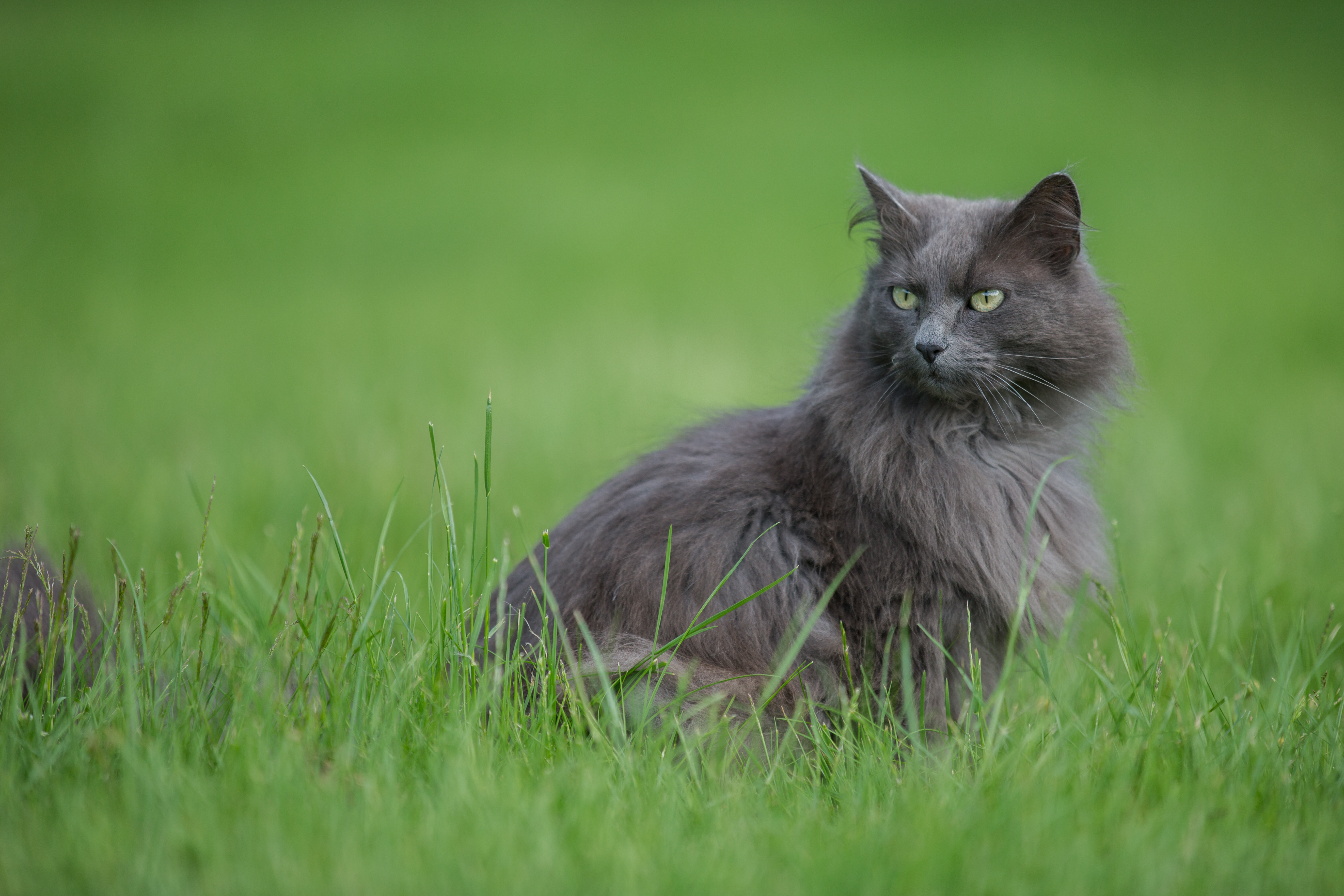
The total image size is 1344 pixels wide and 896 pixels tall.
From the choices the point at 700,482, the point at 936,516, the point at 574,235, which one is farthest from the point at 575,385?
the point at 574,235

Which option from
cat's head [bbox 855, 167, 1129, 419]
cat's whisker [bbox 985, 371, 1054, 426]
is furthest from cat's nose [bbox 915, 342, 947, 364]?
cat's whisker [bbox 985, 371, 1054, 426]

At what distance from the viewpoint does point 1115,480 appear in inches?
177

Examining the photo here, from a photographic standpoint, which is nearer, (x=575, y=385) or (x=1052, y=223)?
(x=1052, y=223)

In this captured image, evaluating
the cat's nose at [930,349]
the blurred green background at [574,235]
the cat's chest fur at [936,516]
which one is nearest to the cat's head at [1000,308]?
the cat's nose at [930,349]

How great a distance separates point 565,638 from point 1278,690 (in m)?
1.64

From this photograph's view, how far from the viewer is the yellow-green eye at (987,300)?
2297 mm

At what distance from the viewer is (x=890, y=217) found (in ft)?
8.17

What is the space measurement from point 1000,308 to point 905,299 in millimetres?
247

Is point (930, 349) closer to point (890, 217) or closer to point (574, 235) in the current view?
point (890, 217)

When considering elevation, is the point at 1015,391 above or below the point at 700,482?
above

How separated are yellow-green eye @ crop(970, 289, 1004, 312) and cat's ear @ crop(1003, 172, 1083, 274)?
15 centimetres

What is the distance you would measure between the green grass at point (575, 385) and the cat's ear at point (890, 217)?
32 centimetres

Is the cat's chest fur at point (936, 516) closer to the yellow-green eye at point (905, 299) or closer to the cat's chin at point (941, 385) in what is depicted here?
the cat's chin at point (941, 385)

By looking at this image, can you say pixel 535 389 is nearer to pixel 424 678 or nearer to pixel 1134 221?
pixel 424 678
